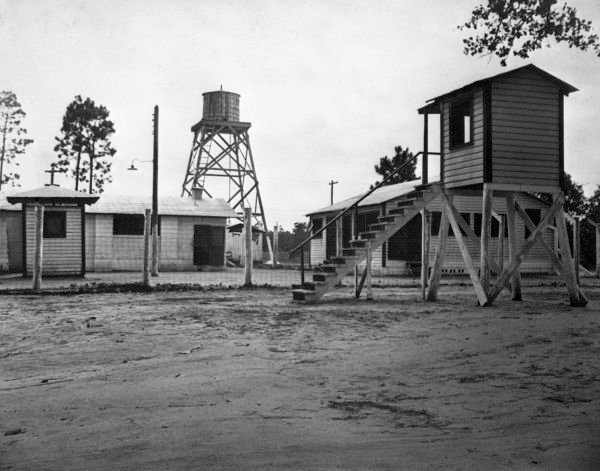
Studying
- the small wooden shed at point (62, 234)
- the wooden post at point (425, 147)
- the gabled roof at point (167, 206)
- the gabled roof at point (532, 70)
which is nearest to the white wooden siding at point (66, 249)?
the small wooden shed at point (62, 234)

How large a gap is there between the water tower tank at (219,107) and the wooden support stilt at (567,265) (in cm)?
2763

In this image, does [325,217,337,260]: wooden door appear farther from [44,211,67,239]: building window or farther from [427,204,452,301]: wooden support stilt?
[427,204,452,301]: wooden support stilt

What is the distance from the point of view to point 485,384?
19.1 ft

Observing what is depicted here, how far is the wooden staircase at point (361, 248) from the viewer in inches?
544

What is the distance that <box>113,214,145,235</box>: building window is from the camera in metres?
30.3

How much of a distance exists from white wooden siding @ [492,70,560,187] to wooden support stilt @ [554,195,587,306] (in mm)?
751

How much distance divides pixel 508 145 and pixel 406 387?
9.48 meters

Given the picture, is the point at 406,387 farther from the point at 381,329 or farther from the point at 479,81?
the point at 479,81

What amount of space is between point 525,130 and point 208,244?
20985 mm

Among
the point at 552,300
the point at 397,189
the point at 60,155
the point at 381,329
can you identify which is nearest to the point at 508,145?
the point at 552,300

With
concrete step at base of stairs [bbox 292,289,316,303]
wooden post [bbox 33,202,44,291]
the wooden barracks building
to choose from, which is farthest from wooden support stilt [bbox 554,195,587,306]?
the wooden barracks building

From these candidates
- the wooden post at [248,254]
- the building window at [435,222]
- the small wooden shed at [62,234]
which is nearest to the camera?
the wooden post at [248,254]

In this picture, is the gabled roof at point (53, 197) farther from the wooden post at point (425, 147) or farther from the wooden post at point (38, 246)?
the wooden post at point (425, 147)

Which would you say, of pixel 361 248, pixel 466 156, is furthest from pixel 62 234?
Answer: pixel 466 156
